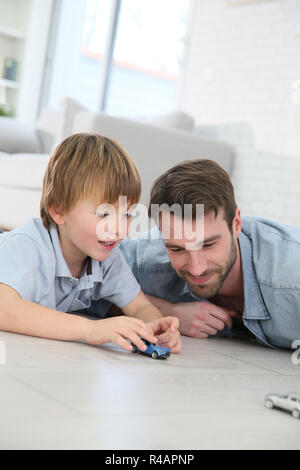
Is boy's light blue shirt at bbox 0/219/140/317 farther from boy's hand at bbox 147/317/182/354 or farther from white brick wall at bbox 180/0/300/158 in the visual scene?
white brick wall at bbox 180/0/300/158

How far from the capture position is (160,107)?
562 centimetres

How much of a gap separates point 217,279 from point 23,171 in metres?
1.61

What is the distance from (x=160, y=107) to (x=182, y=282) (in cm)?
401

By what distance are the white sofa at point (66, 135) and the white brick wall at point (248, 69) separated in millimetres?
333

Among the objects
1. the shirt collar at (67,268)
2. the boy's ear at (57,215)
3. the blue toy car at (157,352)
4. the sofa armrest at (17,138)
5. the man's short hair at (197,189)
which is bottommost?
the sofa armrest at (17,138)

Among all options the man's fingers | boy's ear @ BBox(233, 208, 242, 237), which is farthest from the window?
the man's fingers

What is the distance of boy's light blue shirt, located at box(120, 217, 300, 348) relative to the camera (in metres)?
1.57

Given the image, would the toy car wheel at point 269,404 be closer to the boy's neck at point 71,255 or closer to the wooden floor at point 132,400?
the wooden floor at point 132,400

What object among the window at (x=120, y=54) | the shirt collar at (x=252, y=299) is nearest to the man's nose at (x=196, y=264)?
the shirt collar at (x=252, y=299)

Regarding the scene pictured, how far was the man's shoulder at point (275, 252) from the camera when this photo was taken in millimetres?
1566

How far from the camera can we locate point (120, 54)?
5859mm

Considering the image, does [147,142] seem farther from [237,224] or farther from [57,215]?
[57,215]

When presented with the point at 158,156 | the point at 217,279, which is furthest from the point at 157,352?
the point at 158,156

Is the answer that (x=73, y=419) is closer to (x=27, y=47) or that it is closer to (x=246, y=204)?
(x=246, y=204)
